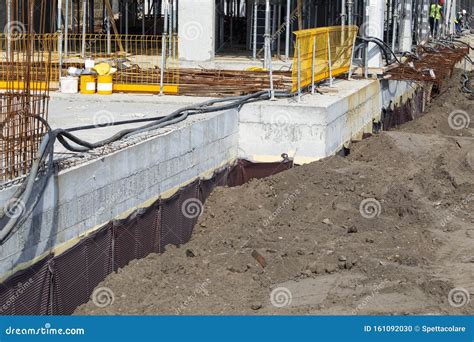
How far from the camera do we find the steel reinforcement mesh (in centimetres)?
819

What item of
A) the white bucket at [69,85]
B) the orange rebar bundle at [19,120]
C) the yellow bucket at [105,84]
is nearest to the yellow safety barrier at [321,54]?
the yellow bucket at [105,84]

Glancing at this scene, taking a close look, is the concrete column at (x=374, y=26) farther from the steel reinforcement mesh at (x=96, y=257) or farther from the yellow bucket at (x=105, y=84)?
the steel reinforcement mesh at (x=96, y=257)

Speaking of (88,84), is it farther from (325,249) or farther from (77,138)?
(325,249)

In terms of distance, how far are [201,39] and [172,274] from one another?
13.0m

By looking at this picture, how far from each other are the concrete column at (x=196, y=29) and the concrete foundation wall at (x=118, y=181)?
858 centimetres

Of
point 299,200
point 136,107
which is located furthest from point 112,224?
point 136,107

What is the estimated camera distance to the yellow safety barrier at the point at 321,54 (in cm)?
1516

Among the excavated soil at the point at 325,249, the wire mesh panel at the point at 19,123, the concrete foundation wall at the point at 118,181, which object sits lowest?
the excavated soil at the point at 325,249

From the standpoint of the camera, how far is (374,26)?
2155 centimetres

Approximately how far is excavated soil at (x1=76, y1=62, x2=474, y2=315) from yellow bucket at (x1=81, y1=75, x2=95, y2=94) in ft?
12.7

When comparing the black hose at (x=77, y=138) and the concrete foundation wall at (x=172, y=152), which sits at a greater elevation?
the black hose at (x=77, y=138)

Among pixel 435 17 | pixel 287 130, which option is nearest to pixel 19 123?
pixel 287 130

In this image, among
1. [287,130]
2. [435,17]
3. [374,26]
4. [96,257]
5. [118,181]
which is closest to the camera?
[96,257]

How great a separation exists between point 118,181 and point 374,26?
42.0ft
